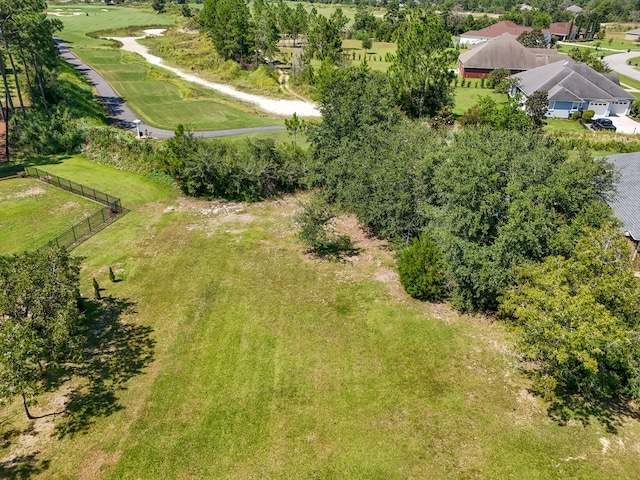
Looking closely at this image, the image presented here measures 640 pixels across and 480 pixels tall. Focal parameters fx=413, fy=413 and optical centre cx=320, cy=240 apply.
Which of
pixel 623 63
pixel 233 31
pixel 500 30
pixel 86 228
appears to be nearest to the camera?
pixel 86 228

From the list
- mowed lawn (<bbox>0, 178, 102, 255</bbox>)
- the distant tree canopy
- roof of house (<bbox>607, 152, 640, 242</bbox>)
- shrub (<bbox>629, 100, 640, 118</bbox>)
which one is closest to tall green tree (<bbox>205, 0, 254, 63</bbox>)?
the distant tree canopy

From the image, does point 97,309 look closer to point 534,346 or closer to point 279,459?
point 279,459

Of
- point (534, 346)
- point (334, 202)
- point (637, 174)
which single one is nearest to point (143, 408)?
point (534, 346)

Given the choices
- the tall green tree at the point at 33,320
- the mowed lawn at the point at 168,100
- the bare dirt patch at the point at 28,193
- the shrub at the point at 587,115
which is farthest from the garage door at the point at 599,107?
the bare dirt patch at the point at 28,193

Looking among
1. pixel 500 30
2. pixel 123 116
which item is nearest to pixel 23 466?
pixel 123 116

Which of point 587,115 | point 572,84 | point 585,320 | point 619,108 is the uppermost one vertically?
point 572,84

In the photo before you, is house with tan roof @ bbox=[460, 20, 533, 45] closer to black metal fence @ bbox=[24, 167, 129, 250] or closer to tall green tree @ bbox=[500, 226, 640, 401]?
black metal fence @ bbox=[24, 167, 129, 250]

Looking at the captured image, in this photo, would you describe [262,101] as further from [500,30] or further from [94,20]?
[94,20]
